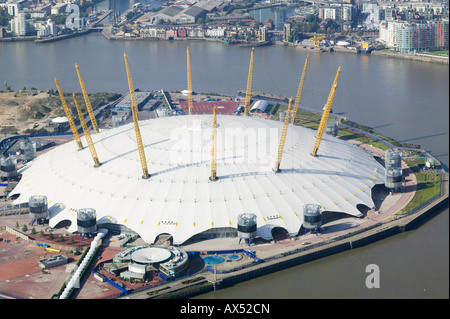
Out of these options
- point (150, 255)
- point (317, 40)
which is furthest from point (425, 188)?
point (317, 40)

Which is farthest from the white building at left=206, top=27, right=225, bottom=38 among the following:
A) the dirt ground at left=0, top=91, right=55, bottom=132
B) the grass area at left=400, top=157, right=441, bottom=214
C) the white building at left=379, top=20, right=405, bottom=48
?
the grass area at left=400, top=157, right=441, bottom=214

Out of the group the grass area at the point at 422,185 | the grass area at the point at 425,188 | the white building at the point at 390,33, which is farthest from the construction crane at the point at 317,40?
the grass area at the point at 425,188

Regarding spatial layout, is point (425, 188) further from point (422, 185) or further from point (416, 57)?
point (416, 57)

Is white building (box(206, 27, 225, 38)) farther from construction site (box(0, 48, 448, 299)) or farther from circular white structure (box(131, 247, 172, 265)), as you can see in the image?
circular white structure (box(131, 247, 172, 265))

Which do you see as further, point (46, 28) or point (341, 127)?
point (46, 28)

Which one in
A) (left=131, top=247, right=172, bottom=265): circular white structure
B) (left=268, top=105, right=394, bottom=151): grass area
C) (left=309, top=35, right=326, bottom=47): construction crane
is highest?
(left=309, top=35, right=326, bottom=47): construction crane

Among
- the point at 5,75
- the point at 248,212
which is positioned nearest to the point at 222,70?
the point at 5,75
